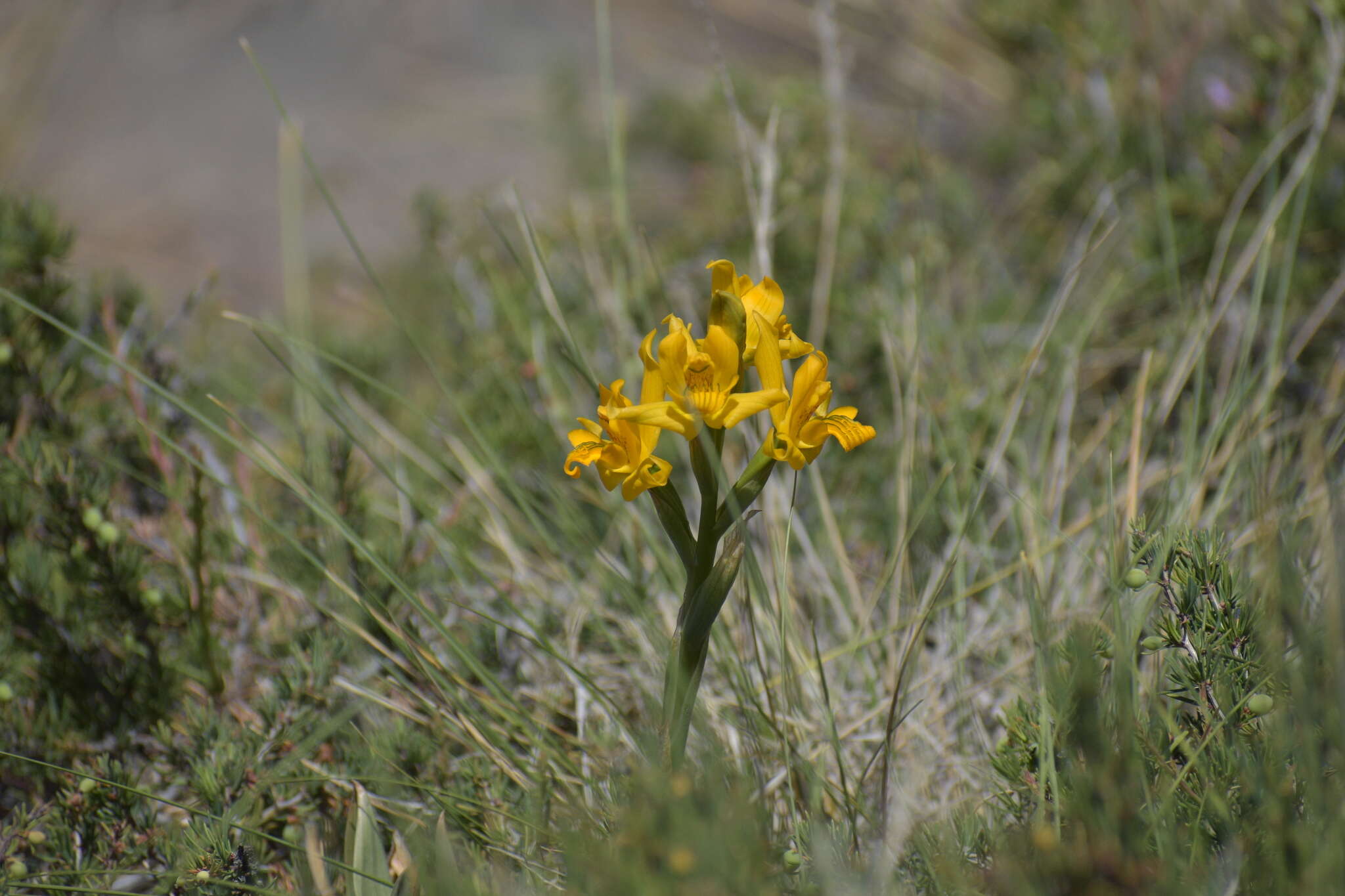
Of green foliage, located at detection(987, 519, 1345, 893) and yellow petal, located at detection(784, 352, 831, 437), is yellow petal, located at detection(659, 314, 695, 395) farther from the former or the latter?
green foliage, located at detection(987, 519, 1345, 893)

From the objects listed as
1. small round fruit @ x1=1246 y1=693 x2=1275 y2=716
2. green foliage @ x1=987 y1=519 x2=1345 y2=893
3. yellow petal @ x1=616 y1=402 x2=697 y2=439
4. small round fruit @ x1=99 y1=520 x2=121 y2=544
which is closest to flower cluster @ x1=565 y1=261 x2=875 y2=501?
yellow petal @ x1=616 y1=402 x2=697 y2=439

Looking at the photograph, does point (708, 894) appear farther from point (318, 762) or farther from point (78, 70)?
point (78, 70)

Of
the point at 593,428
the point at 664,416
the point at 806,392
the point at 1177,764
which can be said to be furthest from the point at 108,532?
the point at 1177,764

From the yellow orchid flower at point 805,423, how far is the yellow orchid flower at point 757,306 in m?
0.03

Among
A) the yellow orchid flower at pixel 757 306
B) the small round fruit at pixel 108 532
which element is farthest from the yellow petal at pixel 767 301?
the small round fruit at pixel 108 532

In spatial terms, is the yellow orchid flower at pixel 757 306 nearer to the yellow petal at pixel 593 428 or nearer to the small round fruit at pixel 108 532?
the yellow petal at pixel 593 428

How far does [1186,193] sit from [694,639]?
6.56 ft

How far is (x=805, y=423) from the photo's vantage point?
2.76 ft

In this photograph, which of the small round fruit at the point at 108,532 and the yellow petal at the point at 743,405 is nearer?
the yellow petal at the point at 743,405

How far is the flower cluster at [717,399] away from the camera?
78 centimetres

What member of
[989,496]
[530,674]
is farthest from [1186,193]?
[530,674]

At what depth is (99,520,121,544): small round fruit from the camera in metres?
1.16

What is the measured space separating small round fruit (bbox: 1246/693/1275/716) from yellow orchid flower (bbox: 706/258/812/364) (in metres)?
0.53

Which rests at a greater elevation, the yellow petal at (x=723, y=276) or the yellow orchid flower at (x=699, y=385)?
the yellow petal at (x=723, y=276)
